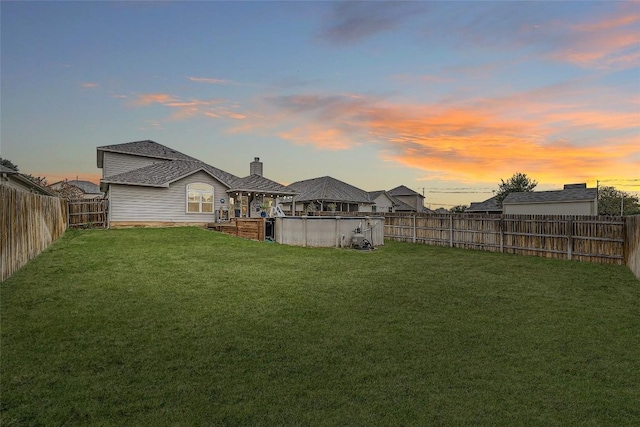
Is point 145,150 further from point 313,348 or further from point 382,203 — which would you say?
point 382,203

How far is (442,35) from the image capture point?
15383mm

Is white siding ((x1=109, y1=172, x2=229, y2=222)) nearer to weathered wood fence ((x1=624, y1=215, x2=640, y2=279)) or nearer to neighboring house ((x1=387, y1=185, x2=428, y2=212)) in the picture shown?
weathered wood fence ((x1=624, y1=215, x2=640, y2=279))

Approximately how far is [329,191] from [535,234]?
26.3m

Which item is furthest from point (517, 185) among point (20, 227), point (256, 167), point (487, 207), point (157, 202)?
point (20, 227)

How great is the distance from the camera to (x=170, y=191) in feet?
76.1

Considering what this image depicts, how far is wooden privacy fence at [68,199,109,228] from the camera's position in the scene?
833 inches

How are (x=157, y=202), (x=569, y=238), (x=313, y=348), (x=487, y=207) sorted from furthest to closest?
(x=487, y=207) → (x=157, y=202) → (x=569, y=238) → (x=313, y=348)

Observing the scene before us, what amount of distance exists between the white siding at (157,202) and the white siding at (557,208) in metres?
31.4

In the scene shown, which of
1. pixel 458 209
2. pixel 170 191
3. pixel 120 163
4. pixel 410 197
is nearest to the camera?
pixel 170 191

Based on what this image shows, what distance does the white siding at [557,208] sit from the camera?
107 ft

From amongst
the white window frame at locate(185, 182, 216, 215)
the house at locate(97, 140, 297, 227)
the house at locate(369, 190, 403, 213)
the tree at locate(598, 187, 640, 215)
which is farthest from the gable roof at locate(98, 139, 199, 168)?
the tree at locate(598, 187, 640, 215)

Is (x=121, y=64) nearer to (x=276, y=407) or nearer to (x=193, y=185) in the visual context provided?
(x=193, y=185)

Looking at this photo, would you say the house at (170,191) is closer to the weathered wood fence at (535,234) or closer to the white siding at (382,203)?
the weathered wood fence at (535,234)

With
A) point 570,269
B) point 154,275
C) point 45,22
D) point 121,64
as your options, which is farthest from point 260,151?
point 570,269
